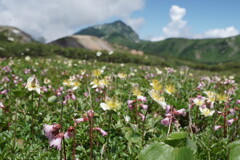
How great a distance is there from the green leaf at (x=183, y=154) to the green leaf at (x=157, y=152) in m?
0.07

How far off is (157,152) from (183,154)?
0.19 meters

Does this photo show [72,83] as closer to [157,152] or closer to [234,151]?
[157,152]

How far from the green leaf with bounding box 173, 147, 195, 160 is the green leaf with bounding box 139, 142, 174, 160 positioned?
0.22 feet

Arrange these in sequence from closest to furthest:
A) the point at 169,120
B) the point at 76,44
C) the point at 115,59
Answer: the point at 169,120 < the point at 115,59 < the point at 76,44

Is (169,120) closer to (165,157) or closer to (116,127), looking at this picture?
(116,127)

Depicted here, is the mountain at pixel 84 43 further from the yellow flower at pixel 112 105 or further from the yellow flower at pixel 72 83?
the yellow flower at pixel 112 105

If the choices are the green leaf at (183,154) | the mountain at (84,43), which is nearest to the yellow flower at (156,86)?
the green leaf at (183,154)

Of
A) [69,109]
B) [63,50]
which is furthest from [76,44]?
[69,109]

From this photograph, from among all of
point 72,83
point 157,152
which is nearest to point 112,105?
point 157,152

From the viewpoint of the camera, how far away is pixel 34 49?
29.2 m

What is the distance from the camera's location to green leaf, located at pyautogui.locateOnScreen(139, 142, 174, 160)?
4.80 feet

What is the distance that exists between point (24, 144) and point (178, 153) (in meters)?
2.46

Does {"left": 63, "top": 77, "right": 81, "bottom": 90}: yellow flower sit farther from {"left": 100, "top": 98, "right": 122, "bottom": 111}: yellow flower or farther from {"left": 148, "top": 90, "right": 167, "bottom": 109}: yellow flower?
{"left": 148, "top": 90, "right": 167, "bottom": 109}: yellow flower

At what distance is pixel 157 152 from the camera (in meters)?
1.49
